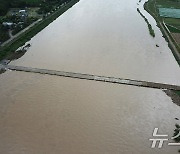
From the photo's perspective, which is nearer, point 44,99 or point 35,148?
point 35,148

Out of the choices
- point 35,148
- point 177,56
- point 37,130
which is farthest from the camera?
point 177,56

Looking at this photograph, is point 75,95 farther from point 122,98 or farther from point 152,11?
point 152,11

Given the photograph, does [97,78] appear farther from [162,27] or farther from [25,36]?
[162,27]

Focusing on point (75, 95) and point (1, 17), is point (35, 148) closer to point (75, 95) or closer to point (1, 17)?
point (75, 95)

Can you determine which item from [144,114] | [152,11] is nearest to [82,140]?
[144,114]

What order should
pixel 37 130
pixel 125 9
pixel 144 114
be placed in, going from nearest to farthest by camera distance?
pixel 37 130 < pixel 144 114 < pixel 125 9

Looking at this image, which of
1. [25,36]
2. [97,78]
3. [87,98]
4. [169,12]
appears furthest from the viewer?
[169,12]

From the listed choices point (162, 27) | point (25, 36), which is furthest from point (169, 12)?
point (25, 36)
